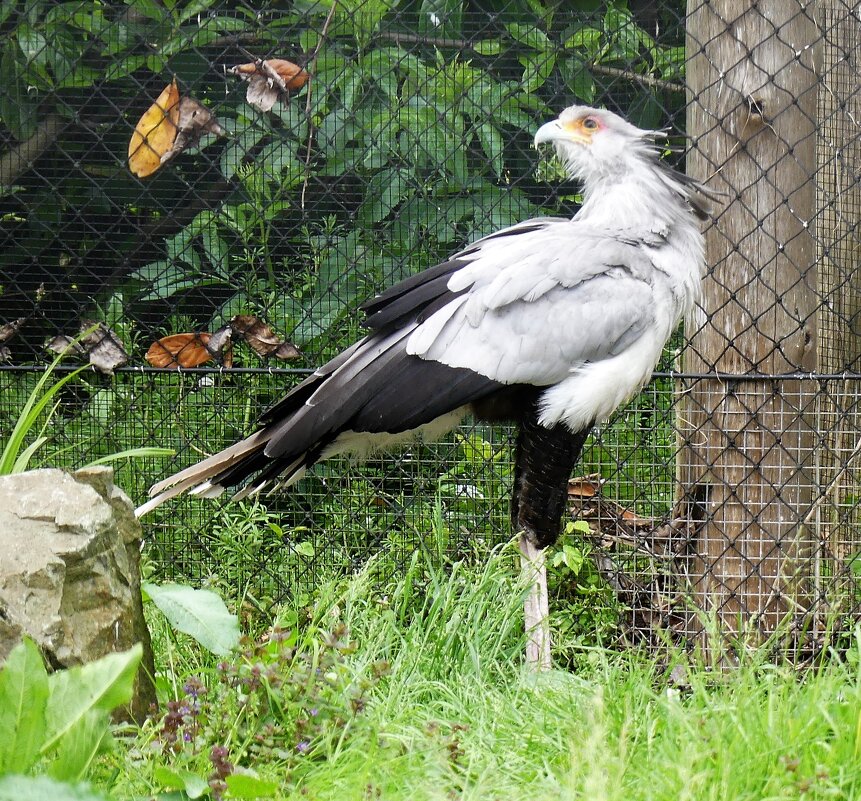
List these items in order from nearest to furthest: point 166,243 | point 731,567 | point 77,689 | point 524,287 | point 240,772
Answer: point 77,689
point 240,772
point 524,287
point 731,567
point 166,243

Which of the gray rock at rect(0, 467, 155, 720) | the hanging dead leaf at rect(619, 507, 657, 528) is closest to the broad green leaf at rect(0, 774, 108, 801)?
the gray rock at rect(0, 467, 155, 720)

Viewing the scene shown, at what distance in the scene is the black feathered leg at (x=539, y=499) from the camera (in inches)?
137

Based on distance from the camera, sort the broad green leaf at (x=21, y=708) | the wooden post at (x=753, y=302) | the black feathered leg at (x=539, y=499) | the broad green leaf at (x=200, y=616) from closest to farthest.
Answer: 1. the broad green leaf at (x=21, y=708)
2. the broad green leaf at (x=200, y=616)
3. the black feathered leg at (x=539, y=499)
4. the wooden post at (x=753, y=302)

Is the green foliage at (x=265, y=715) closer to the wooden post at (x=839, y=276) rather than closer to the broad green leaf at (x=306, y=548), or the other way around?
the broad green leaf at (x=306, y=548)

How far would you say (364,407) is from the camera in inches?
133

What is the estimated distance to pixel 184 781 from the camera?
2234mm

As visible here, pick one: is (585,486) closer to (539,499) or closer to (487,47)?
(539,499)

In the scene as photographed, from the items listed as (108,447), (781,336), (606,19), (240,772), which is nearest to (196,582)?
(108,447)

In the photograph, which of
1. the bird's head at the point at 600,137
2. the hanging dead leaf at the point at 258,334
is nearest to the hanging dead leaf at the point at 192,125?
the hanging dead leaf at the point at 258,334

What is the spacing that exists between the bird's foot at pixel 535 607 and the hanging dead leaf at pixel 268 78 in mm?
1980

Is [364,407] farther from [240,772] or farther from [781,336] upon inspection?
[781,336]

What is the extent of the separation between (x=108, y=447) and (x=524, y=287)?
76.9 inches

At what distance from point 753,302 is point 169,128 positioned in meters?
2.41

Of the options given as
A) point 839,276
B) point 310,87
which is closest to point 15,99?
point 310,87
